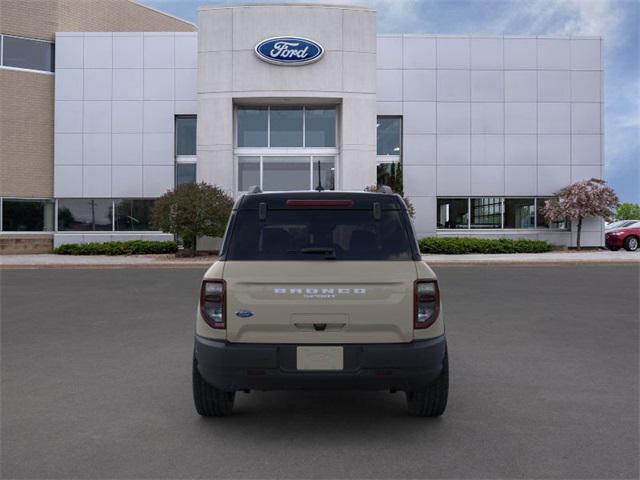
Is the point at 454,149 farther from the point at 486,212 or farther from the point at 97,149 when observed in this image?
the point at 97,149

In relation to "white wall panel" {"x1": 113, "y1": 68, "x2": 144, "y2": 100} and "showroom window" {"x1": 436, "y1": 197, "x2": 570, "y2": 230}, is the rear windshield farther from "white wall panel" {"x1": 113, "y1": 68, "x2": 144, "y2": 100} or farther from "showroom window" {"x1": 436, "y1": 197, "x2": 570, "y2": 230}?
"white wall panel" {"x1": 113, "y1": 68, "x2": 144, "y2": 100}

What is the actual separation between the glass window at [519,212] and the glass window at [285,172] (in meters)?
9.96

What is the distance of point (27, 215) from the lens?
86.2ft

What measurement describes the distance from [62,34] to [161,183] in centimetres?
848

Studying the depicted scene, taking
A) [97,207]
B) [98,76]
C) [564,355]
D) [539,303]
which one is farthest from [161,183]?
[564,355]

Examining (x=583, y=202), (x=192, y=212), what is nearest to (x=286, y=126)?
(x=192, y=212)

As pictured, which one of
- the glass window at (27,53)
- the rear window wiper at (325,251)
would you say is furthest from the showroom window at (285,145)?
the rear window wiper at (325,251)

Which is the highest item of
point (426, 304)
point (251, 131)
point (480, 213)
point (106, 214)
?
point (251, 131)


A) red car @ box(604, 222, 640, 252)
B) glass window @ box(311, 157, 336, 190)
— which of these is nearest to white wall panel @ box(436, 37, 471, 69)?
glass window @ box(311, 157, 336, 190)

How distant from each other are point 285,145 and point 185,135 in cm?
527

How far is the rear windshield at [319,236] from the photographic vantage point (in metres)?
4.00

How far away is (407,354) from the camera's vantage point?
12.6 feet

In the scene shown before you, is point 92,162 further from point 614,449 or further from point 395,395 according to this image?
point 614,449

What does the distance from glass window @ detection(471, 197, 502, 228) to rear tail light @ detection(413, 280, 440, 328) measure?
23980mm
